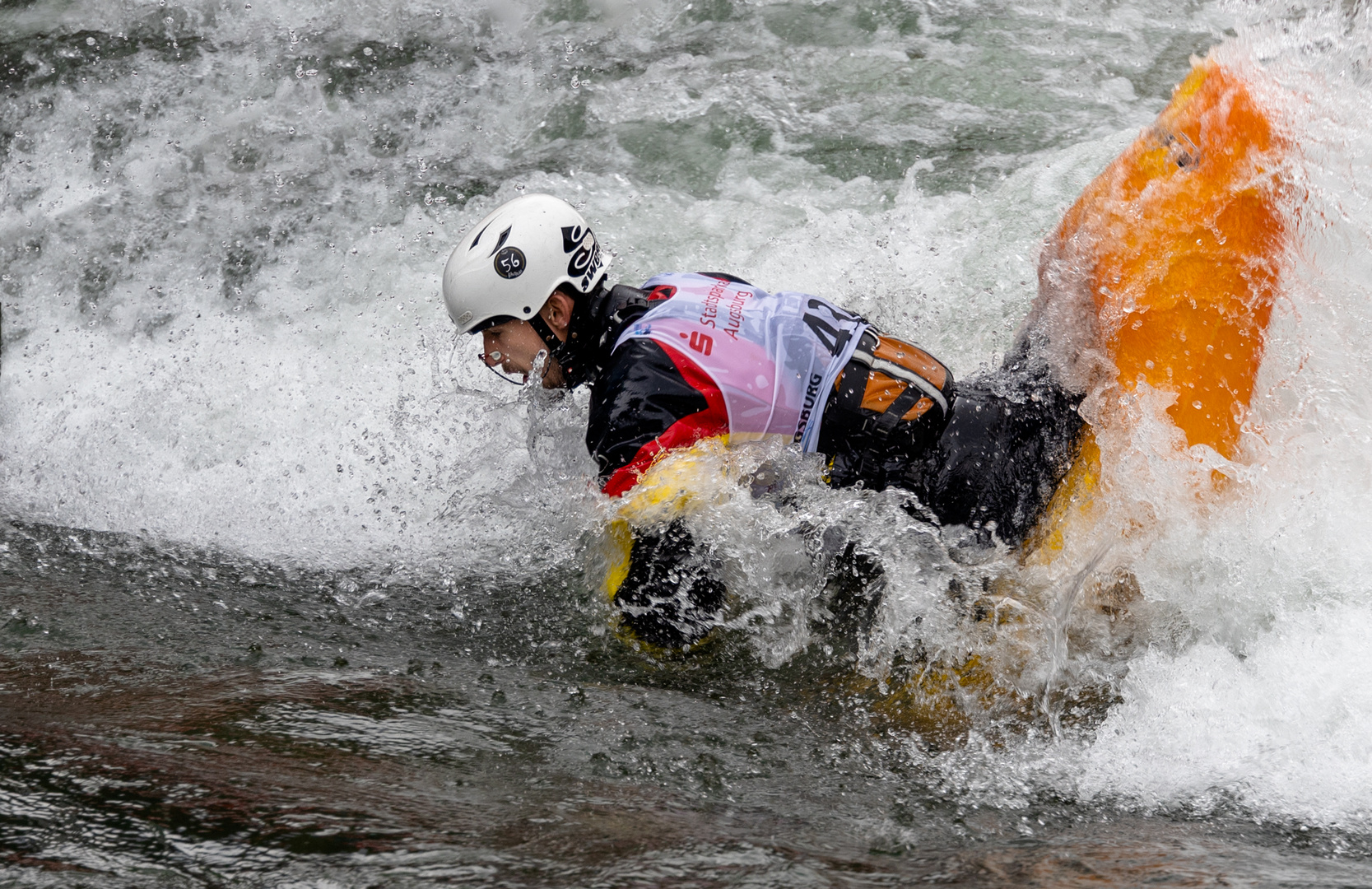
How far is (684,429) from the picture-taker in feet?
11.6

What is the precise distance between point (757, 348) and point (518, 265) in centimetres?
85

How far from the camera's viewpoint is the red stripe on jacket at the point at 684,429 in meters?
3.46

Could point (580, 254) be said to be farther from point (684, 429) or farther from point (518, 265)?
point (684, 429)

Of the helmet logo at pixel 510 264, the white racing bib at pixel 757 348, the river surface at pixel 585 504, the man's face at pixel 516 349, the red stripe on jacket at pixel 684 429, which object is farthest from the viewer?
the man's face at pixel 516 349

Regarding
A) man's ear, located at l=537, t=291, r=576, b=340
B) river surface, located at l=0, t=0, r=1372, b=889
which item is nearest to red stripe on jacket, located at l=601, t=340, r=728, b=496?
river surface, located at l=0, t=0, r=1372, b=889

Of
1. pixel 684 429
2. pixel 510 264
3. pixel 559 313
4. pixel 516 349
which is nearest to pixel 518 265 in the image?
pixel 510 264

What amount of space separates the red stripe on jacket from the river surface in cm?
19

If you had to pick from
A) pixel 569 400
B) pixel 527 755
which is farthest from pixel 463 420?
pixel 527 755

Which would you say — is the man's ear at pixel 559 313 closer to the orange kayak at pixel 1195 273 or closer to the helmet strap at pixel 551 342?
the helmet strap at pixel 551 342

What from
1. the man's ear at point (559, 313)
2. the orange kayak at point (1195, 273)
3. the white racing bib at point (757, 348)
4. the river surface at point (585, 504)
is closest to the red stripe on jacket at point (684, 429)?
the white racing bib at point (757, 348)

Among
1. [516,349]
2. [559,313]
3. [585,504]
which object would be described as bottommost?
[585,504]

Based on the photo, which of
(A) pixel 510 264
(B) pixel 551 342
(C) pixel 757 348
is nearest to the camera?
(C) pixel 757 348

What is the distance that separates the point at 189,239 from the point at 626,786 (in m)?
6.37

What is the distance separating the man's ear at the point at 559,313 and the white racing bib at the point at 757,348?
317mm
